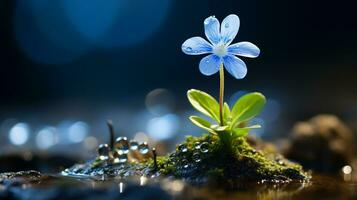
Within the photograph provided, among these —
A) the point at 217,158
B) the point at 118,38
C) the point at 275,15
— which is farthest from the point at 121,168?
the point at 118,38

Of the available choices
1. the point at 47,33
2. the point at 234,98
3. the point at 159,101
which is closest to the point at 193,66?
the point at 159,101

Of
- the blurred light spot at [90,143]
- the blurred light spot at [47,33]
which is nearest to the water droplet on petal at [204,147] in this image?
the blurred light spot at [90,143]

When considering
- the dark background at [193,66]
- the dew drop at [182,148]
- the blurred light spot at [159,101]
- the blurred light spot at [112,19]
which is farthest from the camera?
the blurred light spot at [112,19]

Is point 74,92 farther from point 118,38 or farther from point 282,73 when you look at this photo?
point 282,73

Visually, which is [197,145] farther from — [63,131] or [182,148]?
→ [63,131]

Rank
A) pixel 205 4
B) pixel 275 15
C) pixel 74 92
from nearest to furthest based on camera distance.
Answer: pixel 205 4, pixel 275 15, pixel 74 92

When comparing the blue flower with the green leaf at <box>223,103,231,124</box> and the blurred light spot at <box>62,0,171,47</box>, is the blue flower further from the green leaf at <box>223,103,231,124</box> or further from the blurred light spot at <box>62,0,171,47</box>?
the blurred light spot at <box>62,0,171,47</box>

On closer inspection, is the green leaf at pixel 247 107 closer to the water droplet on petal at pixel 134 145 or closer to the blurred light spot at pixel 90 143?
the water droplet on petal at pixel 134 145
